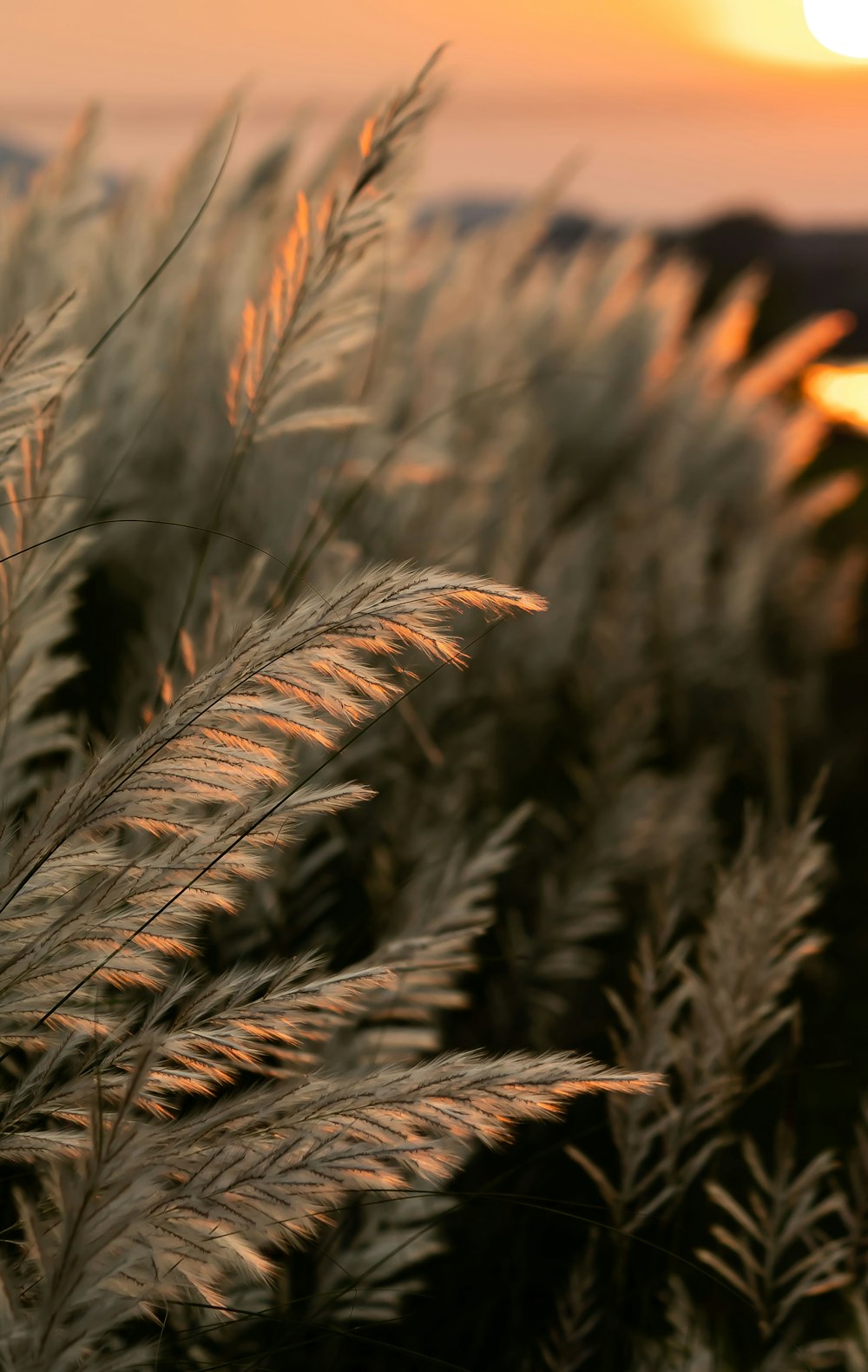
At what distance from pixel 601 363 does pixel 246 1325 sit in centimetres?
390

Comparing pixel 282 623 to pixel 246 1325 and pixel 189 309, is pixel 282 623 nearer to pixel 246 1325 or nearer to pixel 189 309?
pixel 246 1325

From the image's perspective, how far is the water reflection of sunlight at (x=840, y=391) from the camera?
15.9 feet

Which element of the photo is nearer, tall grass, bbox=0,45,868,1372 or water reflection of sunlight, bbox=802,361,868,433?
tall grass, bbox=0,45,868,1372

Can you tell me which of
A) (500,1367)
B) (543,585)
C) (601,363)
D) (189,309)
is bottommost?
(500,1367)

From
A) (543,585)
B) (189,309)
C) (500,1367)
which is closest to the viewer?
(500,1367)

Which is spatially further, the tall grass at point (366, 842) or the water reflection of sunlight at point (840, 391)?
the water reflection of sunlight at point (840, 391)

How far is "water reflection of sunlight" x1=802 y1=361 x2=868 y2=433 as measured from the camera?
15.9 feet

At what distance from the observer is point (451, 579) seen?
62cm

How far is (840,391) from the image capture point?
18.2 ft

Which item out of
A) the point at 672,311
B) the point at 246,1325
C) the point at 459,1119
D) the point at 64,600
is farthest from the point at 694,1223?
the point at 672,311

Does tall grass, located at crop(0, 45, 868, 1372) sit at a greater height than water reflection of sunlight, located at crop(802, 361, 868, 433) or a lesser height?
lesser

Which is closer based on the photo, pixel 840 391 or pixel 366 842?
pixel 366 842

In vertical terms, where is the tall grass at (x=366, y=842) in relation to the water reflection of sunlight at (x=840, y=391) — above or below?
below

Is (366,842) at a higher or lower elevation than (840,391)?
lower
